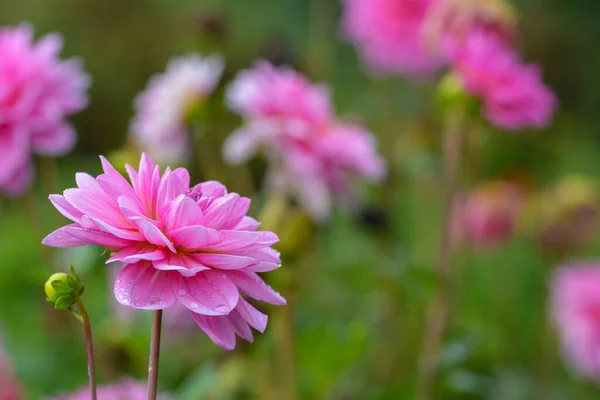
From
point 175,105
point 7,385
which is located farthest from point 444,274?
point 7,385

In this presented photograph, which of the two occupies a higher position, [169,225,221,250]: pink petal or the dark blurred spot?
the dark blurred spot

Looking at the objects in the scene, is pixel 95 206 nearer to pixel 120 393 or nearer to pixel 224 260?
pixel 224 260

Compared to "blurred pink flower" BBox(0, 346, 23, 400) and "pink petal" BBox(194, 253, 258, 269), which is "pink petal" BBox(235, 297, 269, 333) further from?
"blurred pink flower" BBox(0, 346, 23, 400)

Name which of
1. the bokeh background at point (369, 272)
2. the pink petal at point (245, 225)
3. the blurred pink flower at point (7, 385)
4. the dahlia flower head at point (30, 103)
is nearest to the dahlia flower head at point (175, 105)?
the bokeh background at point (369, 272)

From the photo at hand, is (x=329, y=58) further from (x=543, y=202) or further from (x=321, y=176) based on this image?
(x=321, y=176)

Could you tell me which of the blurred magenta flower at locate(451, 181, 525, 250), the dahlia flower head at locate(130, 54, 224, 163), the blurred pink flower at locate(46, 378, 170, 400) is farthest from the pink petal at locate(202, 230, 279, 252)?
the blurred magenta flower at locate(451, 181, 525, 250)

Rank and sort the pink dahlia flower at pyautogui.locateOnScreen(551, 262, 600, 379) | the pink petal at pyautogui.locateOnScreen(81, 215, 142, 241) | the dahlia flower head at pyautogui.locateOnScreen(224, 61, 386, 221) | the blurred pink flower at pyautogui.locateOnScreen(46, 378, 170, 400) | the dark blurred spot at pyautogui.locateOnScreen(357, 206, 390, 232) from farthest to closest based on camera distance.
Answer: the pink dahlia flower at pyautogui.locateOnScreen(551, 262, 600, 379) → the dark blurred spot at pyautogui.locateOnScreen(357, 206, 390, 232) → the dahlia flower head at pyautogui.locateOnScreen(224, 61, 386, 221) → the blurred pink flower at pyautogui.locateOnScreen(46, 378, 170, 400) → the pink petal at pyautogui.locateOnScreen(81, 215, 142, 241)
